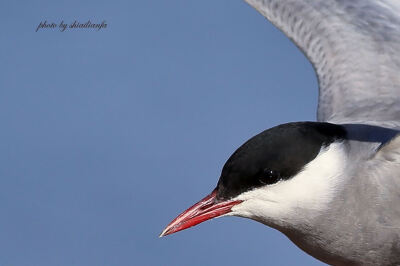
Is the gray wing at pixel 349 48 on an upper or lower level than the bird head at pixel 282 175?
upper

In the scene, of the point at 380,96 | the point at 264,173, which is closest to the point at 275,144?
the point at 264,173

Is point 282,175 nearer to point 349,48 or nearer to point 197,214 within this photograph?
point 197,214

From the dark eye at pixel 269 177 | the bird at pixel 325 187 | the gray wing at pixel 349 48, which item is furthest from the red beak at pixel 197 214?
the gray wing at pixel 349 48

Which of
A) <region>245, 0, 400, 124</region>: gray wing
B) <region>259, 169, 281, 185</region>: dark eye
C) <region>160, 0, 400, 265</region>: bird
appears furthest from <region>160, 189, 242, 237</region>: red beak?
<region>245, 0, 400, 124</region>: gray wing

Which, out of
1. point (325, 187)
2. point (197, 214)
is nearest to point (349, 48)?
point (325, 187)

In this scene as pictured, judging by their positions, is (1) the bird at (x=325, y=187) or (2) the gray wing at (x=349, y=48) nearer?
(1) the bird at (x=325, y=187)

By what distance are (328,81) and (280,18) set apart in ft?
1.25

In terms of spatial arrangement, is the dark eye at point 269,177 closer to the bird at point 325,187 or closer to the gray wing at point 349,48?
the bird at point 325,187

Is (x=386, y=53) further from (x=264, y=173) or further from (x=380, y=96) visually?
(x=264, y=173)

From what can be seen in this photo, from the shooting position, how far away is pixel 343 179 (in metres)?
2.37

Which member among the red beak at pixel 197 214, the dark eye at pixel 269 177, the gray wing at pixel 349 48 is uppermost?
the gray wing at pixel 349 48

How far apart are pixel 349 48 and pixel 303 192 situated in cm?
101

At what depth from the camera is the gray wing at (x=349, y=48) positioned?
2.92 m

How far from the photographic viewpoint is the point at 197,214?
242 cm
